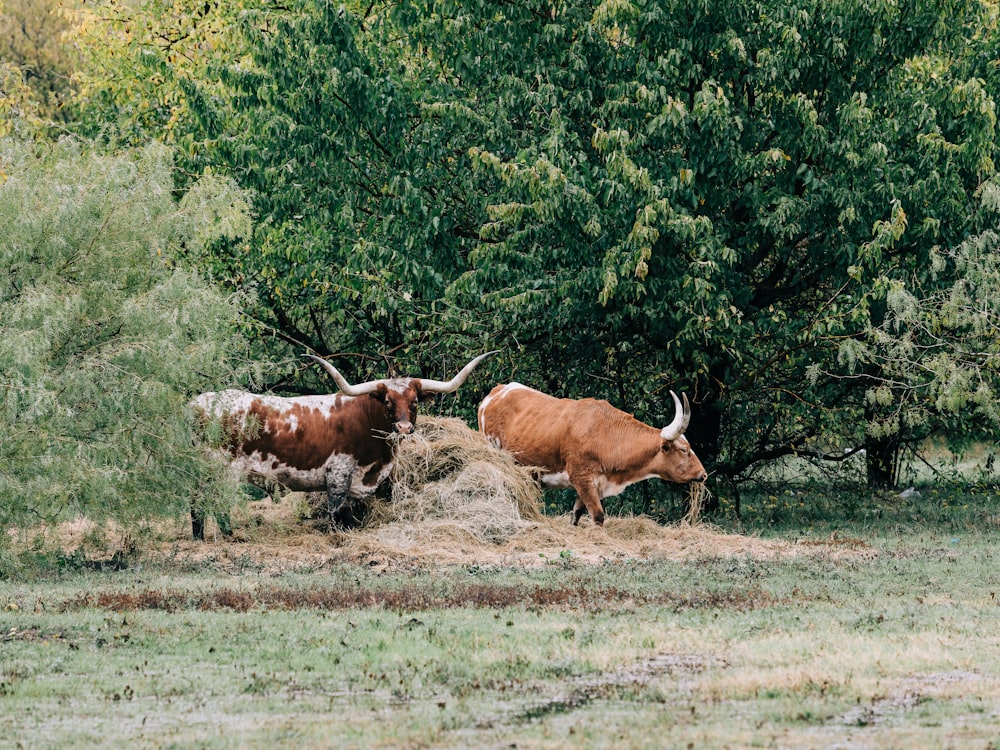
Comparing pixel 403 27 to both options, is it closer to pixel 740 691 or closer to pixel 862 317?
pixel 862 317

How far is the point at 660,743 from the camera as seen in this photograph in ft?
21.8

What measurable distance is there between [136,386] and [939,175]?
9.40 metres

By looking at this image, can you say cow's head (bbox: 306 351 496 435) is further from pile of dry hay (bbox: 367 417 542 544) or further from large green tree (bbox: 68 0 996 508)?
large green tree (bbox: 68 0 996 508)

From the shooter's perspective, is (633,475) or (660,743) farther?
(633,475)

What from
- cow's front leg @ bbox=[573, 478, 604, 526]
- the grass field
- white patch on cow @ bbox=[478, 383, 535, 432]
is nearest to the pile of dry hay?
cow's front leg @ bbox=[573, 478, 604, 526]

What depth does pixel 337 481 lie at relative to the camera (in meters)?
15.8

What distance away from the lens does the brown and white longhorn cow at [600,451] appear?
1634 centimetres

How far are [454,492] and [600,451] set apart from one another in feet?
6.32

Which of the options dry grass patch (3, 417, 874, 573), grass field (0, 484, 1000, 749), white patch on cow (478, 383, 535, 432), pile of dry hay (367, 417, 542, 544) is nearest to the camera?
grass field (0, 484, 1000, 749)

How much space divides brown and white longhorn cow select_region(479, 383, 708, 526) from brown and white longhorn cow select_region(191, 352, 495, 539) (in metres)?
1.66

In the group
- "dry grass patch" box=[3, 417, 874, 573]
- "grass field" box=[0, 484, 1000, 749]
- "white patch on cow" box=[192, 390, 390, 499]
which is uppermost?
"white patch on cow" box=[192, 390, 390, 499]

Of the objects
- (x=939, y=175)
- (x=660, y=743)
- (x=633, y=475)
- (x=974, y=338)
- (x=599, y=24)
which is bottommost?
(x=660, y=743)

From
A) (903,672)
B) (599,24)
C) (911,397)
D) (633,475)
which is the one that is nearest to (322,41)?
(599,24)

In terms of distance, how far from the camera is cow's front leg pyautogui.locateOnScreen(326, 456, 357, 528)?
15.8 meters
